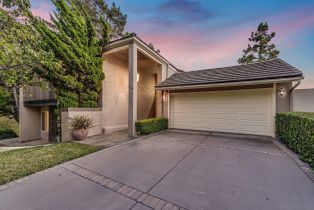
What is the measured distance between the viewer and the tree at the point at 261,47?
18.0 meters

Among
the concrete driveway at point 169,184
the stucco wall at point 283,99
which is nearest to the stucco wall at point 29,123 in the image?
the concrete driveway at point 169,184

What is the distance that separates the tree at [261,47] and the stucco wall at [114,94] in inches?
696

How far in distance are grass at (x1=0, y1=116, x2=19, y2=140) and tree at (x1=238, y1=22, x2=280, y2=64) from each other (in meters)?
27.6

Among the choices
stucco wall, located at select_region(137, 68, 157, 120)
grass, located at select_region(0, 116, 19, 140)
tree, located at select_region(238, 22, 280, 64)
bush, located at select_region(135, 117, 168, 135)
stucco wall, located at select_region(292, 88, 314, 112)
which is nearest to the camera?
stucco wall, located at select_region(292, 88, 314, 112)

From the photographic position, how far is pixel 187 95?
9.26m

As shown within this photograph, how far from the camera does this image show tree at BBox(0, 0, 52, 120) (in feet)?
17.8

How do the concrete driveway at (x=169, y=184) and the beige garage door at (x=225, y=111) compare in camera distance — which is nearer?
the concrete driveway at (x=169, y=184)

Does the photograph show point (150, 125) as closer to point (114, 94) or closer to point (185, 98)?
point (185, 98)

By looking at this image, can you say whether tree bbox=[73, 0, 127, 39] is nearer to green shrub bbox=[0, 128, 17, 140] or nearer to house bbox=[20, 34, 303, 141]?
house bbox=[20, 34, 303, 141]

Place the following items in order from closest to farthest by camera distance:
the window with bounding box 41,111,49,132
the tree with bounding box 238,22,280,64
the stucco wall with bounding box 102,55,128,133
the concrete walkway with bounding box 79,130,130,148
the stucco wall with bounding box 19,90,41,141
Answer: the concrete walkway with bounding box 79,130,130,148 → the stucco wall with bounding box 102,55,128,133 → the stucco wall with bounding box 19,90,41,141 → the window with bounding box 41,111,49,132 → the tree with bounding box 238,22,280,64

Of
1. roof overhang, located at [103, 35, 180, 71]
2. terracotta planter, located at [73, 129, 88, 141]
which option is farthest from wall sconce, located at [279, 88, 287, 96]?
terracotta planter, located at [73, 129, 88, 141]

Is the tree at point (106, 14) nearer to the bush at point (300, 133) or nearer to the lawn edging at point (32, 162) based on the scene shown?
the lawn edging at point (32, 162)

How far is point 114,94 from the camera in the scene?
9.52 m

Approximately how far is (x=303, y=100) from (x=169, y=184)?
8363mm
